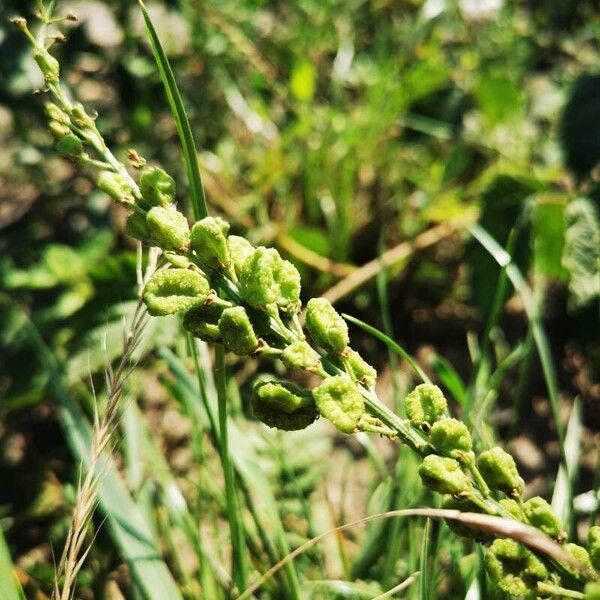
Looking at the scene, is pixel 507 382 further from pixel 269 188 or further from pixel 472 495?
pixel 472 495

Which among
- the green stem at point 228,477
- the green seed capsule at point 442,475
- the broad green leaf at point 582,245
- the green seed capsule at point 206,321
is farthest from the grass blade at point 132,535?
the broad green leaf at point 582,245

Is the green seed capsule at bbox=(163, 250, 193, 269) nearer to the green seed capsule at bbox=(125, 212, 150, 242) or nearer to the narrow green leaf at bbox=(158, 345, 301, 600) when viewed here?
the green seed capsule at bbox=(125, 212, 150, 242)

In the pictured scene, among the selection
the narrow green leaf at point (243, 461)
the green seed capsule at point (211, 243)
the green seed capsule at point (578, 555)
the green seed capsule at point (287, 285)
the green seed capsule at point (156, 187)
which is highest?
the green seed capsule at point (156, 187)

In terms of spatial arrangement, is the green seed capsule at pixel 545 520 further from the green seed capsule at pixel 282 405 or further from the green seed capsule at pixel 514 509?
the green seed capsule at pixel 282 405

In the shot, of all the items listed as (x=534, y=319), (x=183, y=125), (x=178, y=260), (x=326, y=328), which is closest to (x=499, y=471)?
(x=326, y=328)

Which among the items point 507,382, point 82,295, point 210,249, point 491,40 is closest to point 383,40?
point 491,40

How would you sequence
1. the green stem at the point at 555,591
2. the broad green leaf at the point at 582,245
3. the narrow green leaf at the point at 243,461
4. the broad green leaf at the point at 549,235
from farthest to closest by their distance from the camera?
the broad green leaf at the point at 549,235 < the broad green leaf at the point at 582,245 < the narrow green leaf at the point at 243,461 < the green stem at the point at 555,591

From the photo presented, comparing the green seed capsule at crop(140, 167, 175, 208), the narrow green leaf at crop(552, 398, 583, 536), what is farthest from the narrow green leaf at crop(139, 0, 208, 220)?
the narrow green leaf at crop(552, 398, 583, 536)
